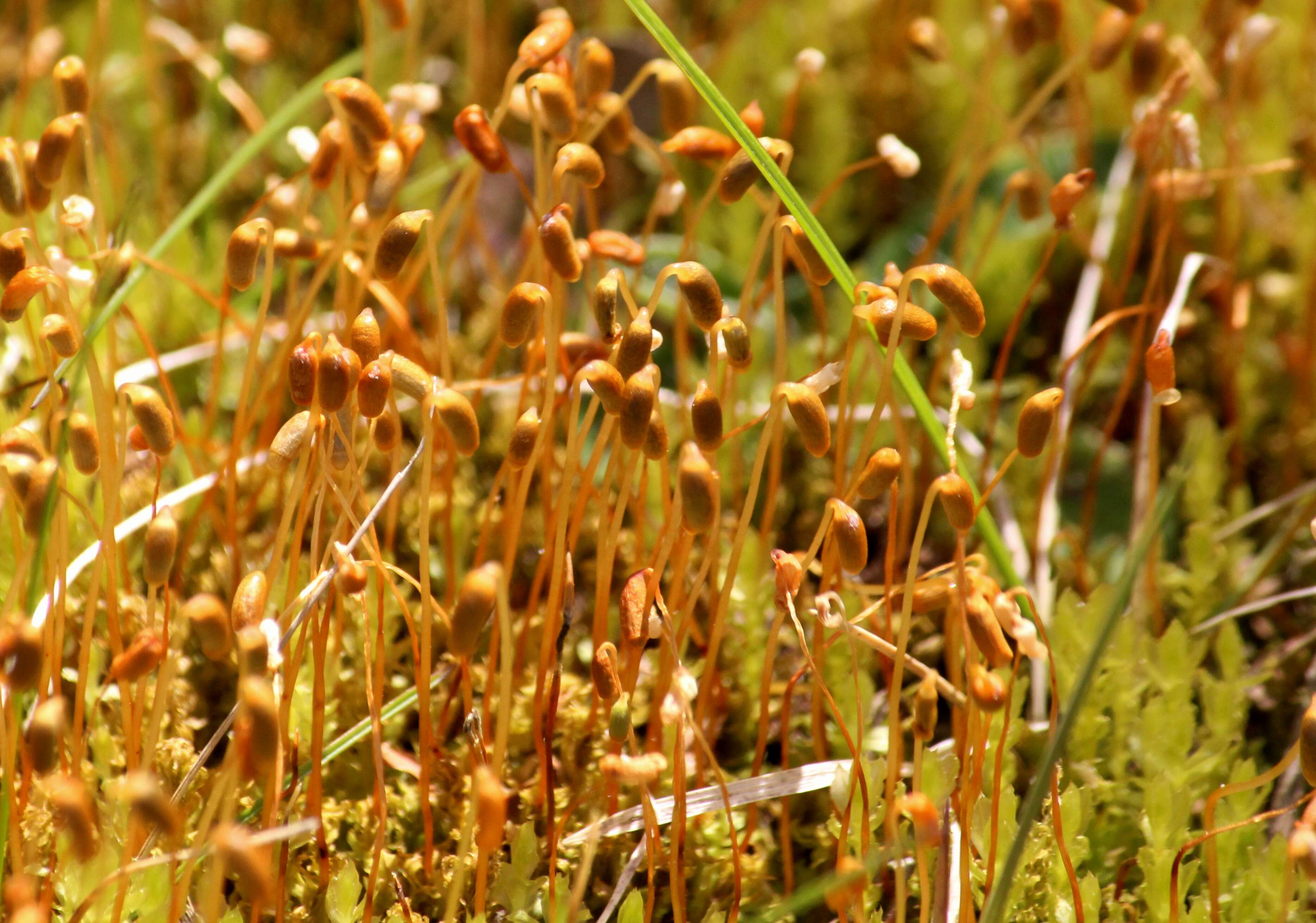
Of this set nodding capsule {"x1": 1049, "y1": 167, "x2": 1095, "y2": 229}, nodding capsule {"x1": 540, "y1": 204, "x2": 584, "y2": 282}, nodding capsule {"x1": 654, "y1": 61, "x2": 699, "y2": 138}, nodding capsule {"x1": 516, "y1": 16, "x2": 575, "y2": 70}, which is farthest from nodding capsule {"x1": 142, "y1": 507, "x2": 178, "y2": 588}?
nodding capsule {"x1": 1049, "y1": 167, "x2": 1095, "y2": 229}

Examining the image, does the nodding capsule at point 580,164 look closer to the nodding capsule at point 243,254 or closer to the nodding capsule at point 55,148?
the nodding capsule at point 243,254

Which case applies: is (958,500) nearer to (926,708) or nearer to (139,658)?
(926,708)

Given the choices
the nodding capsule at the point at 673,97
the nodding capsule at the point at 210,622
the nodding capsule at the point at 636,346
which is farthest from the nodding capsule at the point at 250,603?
the nodding capsule at the point at 673,97

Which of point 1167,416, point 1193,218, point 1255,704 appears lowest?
point 1255,704

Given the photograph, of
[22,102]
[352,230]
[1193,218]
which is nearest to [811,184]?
[1193,218]

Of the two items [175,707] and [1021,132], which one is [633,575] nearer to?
[175,707]

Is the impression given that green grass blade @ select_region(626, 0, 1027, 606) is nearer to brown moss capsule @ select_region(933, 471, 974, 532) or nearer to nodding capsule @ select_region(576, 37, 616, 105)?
brown moss capsule @ select_region(933, 471, 974, 532)

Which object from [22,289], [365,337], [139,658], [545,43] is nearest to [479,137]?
[545,43]
